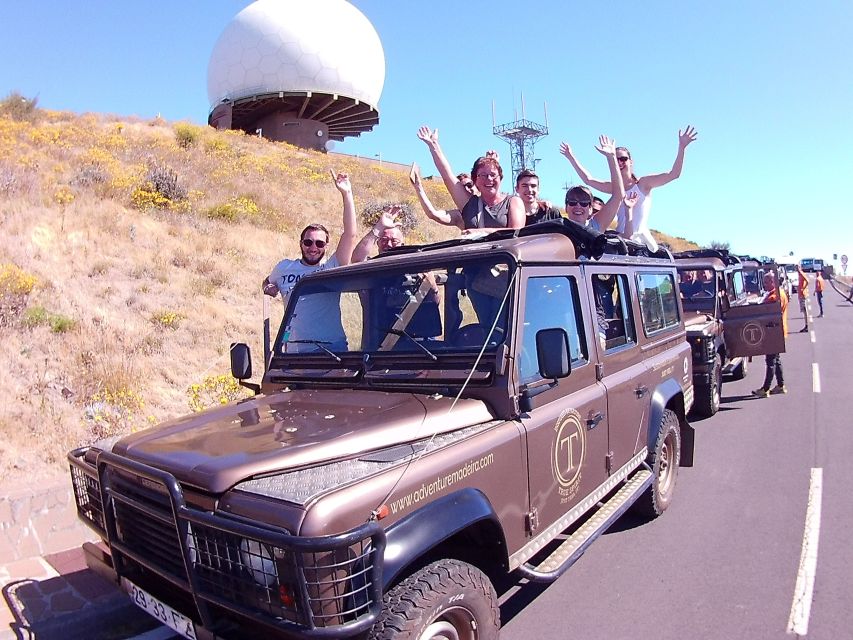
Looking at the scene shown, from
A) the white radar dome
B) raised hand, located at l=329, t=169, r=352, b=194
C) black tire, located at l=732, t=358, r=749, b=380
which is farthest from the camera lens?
the white radar dome

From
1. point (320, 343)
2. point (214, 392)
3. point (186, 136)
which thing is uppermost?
point (186, 136)

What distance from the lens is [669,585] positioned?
388 centimetres

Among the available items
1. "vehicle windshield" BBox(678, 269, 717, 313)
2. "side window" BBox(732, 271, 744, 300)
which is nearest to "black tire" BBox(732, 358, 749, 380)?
"side window" BBox(732, 271, 744, 300)

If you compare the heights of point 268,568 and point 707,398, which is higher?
point 268,568

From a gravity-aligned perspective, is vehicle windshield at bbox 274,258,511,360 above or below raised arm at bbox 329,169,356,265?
below

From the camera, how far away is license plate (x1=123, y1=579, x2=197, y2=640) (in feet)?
7.90

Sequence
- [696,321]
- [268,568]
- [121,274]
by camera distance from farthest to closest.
Answer: [121,274], [696,321], [268,568]

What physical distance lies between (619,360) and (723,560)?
1.52 m

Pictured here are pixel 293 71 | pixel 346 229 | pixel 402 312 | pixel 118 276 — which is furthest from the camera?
pixel 293 71

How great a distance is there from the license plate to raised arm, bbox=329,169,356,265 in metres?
3.04

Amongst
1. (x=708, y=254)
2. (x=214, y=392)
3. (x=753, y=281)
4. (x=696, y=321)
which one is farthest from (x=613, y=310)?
(x=753, y=281)

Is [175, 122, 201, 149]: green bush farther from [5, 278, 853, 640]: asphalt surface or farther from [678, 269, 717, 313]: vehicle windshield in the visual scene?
[5, 278, 853, 640]: asphalt surface

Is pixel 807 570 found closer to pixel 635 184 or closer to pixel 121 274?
pixel 635 184

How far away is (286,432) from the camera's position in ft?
8.95
